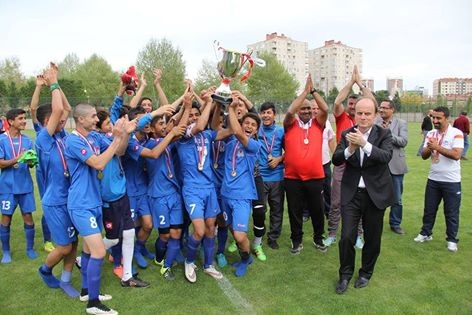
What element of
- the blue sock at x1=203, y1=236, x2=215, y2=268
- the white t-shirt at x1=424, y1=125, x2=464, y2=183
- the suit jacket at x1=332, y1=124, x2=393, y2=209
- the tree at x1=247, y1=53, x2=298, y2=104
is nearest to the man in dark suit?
the suit jacket at x1=332, y1=124, x2=393, y2=209

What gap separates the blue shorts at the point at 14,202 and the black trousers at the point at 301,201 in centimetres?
360

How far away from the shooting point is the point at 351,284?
4613 mm

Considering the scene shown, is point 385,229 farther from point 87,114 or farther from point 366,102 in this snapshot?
point 87,114

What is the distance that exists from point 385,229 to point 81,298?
16.0 feet

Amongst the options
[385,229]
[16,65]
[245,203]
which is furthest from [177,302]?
[16,65]

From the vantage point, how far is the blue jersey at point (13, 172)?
17.8 ft

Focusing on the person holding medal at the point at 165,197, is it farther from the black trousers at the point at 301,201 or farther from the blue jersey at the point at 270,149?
the black trousers at the point at 301,201

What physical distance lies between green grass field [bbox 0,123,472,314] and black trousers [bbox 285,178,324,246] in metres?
0.35

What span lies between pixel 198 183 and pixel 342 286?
1.99 meters

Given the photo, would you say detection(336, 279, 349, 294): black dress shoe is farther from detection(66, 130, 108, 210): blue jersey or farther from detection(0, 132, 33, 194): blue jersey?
detection(0, 132, 33, 194): blue jersey

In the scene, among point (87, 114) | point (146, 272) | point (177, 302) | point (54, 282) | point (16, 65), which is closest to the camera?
point (87, 114)

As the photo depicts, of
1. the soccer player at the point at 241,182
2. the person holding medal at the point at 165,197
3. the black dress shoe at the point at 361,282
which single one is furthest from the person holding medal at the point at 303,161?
the person holding medal at the point at 165,197

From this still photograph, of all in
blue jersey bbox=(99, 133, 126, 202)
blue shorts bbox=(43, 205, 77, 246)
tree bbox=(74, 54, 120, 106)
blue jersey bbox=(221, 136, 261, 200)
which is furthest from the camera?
tree bbox=(74, 54, 120, 106)

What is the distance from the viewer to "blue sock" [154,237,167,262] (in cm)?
497
